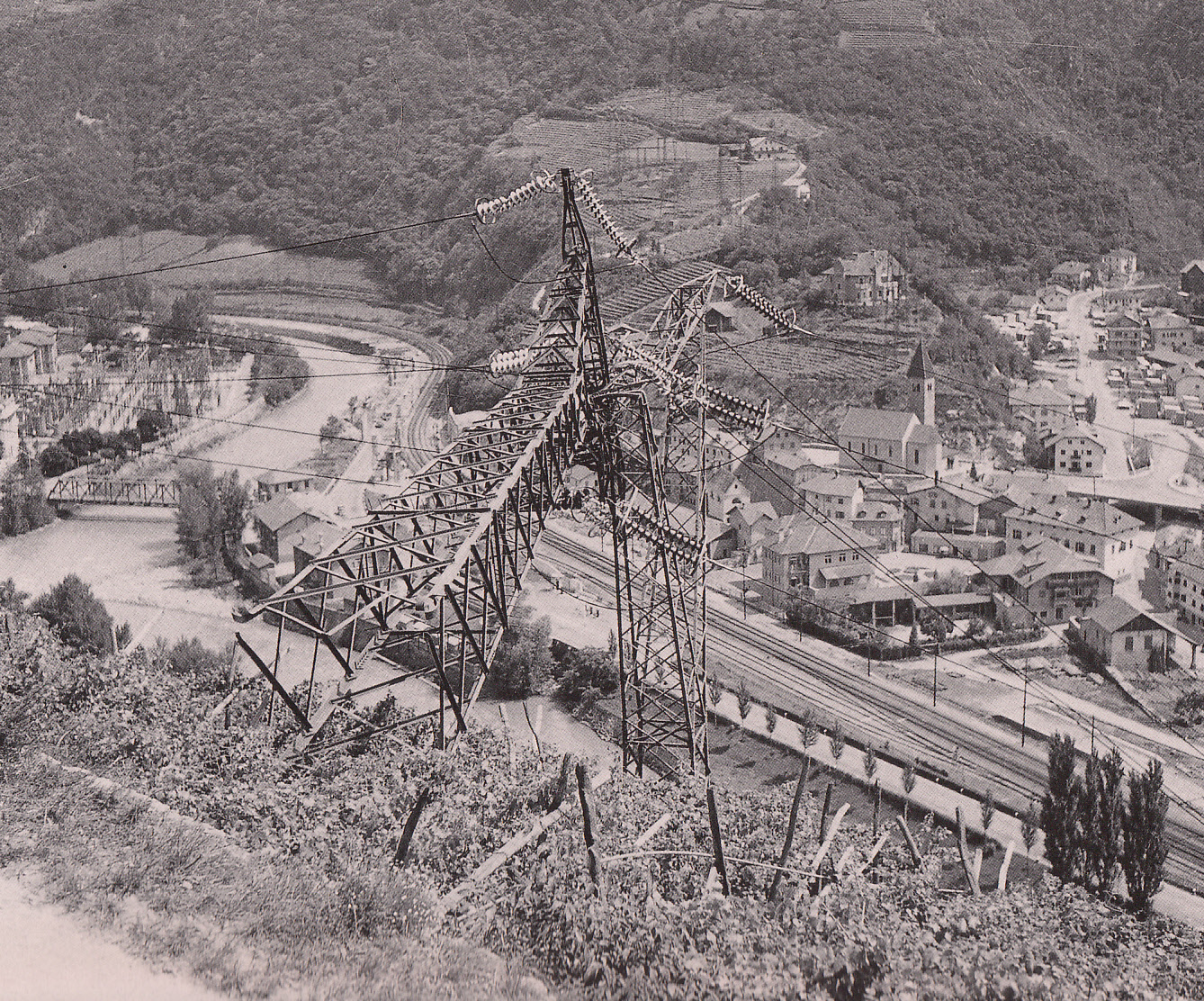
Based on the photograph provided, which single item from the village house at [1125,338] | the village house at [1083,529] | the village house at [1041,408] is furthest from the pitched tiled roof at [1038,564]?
the village house at [1125,338]

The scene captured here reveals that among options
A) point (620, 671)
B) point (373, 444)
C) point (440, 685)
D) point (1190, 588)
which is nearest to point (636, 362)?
point (620, 671)

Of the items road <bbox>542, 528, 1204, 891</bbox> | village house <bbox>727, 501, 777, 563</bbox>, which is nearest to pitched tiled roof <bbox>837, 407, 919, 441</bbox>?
village house <bbox>727, 501, 777, 563</bbox>

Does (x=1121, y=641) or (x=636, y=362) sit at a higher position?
(x=636, y=362)

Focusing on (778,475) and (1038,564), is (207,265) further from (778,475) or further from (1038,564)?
(1038,564)

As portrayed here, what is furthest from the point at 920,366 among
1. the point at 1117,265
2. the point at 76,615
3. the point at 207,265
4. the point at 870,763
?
the point at 207,265

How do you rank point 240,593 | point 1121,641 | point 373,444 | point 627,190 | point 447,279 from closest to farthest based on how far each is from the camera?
1. point 1121,641
2. point 240,593
3. point 373,444
4. point 627,190
5. point 447,279

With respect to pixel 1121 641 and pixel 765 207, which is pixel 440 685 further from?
pixel 765 207
